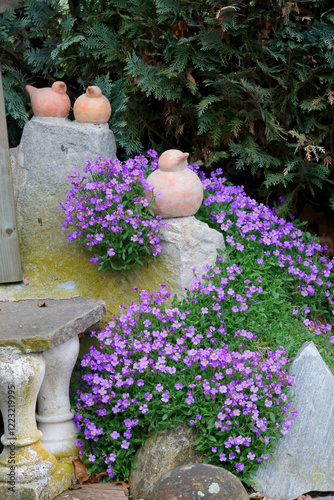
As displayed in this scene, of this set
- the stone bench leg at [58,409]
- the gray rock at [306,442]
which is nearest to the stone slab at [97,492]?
the stone bench leg at [58,409]

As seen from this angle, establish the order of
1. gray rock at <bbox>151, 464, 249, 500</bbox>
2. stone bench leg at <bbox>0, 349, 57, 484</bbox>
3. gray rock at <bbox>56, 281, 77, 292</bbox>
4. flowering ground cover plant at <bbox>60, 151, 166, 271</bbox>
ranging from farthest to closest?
gray rock at <bbox>56, 281, 77, 292</bbox> → flowering ground cover plant at <bbox>60, 151, 166, 271</bbox> → stone bench leg at <bbox>0, 349, 57, 484</bbox> → gray rock at <bbox>151, 464, 249, 500</bbox>

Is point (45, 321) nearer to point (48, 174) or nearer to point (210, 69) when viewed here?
point (48, 174)

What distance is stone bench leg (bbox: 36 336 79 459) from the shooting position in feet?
10.7

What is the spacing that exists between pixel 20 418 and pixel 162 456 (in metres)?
0.78

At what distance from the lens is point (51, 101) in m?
4.12

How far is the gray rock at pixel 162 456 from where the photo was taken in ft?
10.1

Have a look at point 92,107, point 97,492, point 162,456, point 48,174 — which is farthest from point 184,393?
point 92,107

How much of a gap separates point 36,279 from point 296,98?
227 centimetres

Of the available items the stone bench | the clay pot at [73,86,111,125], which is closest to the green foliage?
the clay pot at [73,86,111,125]

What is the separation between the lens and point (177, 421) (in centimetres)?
305

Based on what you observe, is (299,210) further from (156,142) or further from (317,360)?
(317,360)

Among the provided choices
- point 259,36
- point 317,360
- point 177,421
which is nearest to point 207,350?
point 177,421

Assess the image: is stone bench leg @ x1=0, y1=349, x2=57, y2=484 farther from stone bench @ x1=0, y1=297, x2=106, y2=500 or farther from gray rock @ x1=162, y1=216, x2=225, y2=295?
gray rock @ x1=162, y1=216, x2=225, y2=295

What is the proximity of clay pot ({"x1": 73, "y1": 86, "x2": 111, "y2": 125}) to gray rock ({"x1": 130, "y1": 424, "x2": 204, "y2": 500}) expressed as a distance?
221cm
